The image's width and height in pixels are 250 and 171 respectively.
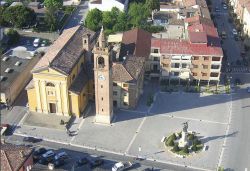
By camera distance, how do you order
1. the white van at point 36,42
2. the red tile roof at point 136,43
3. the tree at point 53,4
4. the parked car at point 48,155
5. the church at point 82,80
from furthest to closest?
the tree at point 53,4, the white van at point 36,42, the red tile roof at point 136,43, the church at point 82,80, the parked car at point 48,155

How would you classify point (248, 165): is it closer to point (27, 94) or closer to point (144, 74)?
point (144, 74)

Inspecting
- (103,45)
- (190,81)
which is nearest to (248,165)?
(190,81)

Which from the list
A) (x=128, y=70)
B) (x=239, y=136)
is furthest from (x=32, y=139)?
(x=239, y=136)

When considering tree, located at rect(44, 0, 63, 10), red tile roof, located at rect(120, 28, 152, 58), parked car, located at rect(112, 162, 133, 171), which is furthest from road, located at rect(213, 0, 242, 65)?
tree, located at rect(44, 0, 63, 10)

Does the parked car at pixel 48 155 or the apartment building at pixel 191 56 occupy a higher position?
the apartment building at pixel 191 56

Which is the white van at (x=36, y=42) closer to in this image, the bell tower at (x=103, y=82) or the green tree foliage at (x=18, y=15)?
the green tree foliage at (x=18, y=15)

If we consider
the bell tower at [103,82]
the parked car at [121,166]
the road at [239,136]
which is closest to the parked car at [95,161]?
the parked car at [121,166]
